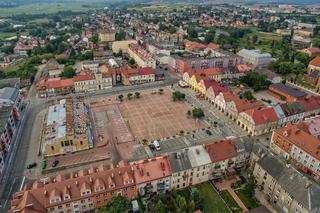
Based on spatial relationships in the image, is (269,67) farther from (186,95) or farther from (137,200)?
(137,200)

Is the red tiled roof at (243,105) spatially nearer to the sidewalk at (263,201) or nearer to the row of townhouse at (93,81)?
the sidewalk at (263,201)

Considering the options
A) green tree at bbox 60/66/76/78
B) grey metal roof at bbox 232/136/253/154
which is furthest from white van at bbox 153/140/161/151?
green tree at bbox 60/66/76/78

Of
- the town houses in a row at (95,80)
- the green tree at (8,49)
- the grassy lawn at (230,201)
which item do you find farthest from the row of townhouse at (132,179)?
the green tree at (8,49)

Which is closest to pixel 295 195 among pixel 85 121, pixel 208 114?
pixel 208 114

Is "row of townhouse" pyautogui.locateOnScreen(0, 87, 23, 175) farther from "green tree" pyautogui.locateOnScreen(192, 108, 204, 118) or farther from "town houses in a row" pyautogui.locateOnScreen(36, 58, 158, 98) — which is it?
"green tree" pyautogui.locateOnScreen(192, 108, 204, 118)

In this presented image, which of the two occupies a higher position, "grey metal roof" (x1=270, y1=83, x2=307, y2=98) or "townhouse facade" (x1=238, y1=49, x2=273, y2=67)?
"townhouse facade" (x1=238, y1=49, x2=273, y2=67)

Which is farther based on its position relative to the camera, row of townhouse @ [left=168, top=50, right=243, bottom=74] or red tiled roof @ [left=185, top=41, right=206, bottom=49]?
red tiled roof @ [left=185, top=41, right=206, bottom=49]
